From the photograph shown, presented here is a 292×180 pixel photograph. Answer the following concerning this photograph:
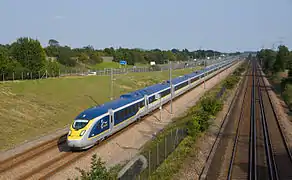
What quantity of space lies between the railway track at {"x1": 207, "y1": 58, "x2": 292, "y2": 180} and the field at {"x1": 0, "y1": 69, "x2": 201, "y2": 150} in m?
15.7

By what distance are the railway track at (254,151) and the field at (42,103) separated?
15.7 m

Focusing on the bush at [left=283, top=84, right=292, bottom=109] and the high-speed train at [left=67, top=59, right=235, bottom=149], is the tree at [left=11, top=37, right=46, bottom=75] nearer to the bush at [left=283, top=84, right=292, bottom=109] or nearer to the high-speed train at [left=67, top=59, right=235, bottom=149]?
the high-speed train at [left=67, top=59, right=235, bottom=149]

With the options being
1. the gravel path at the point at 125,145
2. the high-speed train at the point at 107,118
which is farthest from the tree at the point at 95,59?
the high-speed train at the point at 107,118

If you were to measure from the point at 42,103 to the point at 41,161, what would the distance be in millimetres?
17862

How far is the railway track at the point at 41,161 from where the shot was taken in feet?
59.6

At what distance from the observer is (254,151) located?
76.6 ft

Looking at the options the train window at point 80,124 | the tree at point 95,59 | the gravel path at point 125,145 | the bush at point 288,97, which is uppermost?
the tree at point 95,59

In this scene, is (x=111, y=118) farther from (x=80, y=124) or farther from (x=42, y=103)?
(x=42, y=103)

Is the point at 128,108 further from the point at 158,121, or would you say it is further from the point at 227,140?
the point at 227,140

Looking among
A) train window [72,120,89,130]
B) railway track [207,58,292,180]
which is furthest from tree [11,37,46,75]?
train window [72,120,89,130]

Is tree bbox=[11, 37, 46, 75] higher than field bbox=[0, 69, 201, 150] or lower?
higher

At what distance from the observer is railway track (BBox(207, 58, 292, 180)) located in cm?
1888

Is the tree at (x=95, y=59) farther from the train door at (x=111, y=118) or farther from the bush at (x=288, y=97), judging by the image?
the train door at (x=111, y=118)

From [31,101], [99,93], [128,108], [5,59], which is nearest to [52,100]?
[31,101]
